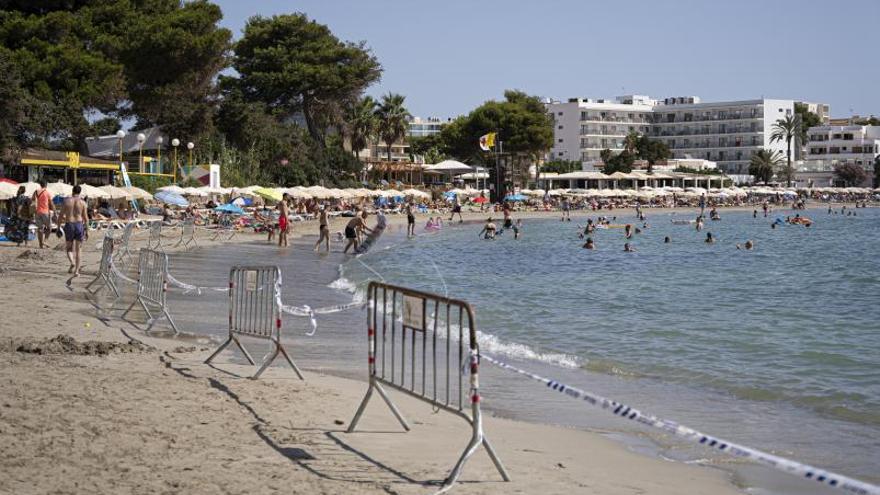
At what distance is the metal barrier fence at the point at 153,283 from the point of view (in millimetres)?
11414

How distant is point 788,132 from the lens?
472ft

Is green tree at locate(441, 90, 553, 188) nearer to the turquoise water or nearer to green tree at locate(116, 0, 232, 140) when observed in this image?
green tree at locate(116, 0, 232, 140)

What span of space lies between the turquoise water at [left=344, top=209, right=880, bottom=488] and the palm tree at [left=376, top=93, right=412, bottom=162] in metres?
64.7

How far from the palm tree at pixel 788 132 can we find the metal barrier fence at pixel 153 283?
13745 cm

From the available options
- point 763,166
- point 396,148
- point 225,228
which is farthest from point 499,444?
point 763,166

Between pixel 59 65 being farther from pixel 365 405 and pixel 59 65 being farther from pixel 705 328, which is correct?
pixel 365 405

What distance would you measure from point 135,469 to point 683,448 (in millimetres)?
4102

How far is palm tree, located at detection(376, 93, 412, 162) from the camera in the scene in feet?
342

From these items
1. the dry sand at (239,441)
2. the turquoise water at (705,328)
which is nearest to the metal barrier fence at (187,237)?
the turquoise water at (705,328)

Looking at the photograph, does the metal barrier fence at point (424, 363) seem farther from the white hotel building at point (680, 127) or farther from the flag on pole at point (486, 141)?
the white hotel building at point (680, 127)

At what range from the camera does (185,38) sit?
54.8 meters

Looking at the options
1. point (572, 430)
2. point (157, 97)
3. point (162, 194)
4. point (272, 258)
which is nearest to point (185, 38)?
point (157, 97)

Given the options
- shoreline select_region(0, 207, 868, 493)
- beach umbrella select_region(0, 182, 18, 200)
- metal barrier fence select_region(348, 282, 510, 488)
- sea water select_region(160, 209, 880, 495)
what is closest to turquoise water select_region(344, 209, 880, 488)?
sea water select_region(160, 209, 880, 495)

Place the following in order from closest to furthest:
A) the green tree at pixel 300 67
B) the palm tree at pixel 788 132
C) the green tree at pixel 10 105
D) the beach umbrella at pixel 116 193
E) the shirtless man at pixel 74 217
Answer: the shirtless man at pixel 74 217 → the beach umbrella at pixel 116 193 → the green tree at pixel 10 105 → the green tree at pixel 300 67 → the palm tree at pixel 788 132
